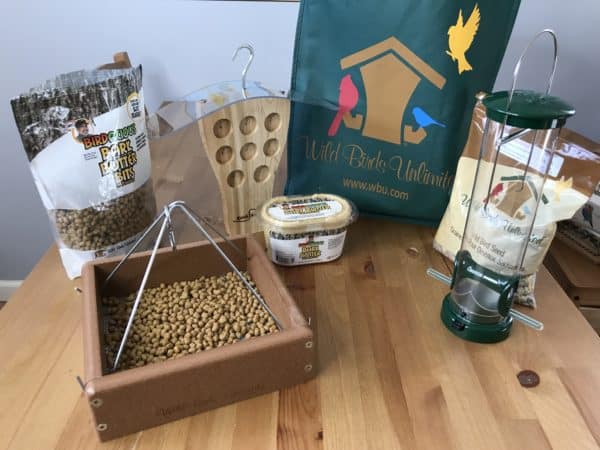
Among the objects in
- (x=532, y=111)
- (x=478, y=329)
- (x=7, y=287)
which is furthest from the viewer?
(x=7, y=287)

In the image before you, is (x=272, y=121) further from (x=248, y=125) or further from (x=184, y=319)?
(x=184, y=319)

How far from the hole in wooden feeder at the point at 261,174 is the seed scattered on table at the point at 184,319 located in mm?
191

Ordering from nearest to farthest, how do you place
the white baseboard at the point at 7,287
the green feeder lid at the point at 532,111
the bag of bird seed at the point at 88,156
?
the green feeder lid at the point at 532,111 → the bag of bird seed at the point at 88,156 → the white baseboard at the point at 7,287

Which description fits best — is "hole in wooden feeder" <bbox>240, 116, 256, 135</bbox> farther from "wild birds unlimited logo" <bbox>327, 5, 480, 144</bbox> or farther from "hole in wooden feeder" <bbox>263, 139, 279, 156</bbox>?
"wild birds unlimited logo" <bbox>327, 5, 480, 144</bbox>

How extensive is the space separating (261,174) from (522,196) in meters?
0.44

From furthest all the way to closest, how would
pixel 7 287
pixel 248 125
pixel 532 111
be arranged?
pixel 7 287
pixel 248 125
pixel 532 111

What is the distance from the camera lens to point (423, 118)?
2.75ft

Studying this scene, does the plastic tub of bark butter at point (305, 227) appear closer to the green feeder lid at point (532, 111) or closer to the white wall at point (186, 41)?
the green feeder lid at point (532, 111)

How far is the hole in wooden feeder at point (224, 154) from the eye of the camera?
2.68 ft

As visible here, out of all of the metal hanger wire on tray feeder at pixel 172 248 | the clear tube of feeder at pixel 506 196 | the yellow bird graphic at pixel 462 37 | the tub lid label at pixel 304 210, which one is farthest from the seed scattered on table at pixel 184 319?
the yellow bird graphic at pixel 462 37

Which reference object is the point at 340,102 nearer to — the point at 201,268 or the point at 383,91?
the point at 383,91

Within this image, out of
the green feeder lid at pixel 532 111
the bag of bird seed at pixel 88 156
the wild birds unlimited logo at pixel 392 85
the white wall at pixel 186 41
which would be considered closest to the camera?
the green feeder lid at pixel 532 111

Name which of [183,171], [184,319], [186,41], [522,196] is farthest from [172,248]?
[186,41]

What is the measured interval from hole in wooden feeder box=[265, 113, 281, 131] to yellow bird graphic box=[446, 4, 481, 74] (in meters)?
0.30
